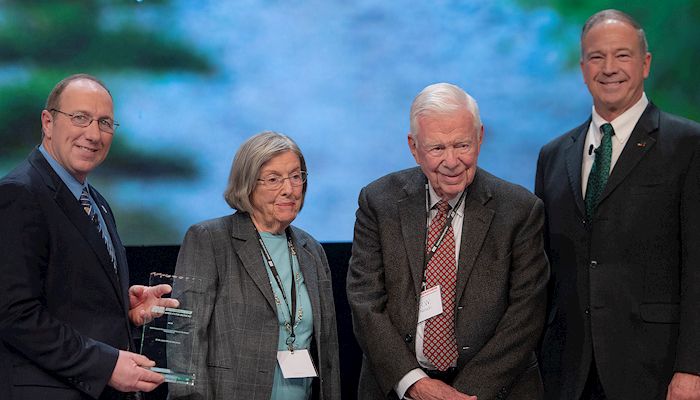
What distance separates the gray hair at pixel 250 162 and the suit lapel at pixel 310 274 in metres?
0.20

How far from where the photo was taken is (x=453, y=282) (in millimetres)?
3129

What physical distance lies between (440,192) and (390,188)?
0.23m

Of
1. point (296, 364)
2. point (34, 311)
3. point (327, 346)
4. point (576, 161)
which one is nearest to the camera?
point (34, 311)

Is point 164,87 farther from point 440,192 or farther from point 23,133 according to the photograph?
point 440,192

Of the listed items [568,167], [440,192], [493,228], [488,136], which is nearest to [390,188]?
[440,192]

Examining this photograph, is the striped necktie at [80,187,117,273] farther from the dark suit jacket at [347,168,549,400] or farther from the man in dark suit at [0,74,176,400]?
the dark suit jacket at [347,168,549,400]

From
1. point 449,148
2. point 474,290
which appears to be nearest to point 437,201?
point 449,148

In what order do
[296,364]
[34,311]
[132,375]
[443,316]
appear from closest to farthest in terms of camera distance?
[34,311] → [132,375] → [443,316] → [296,364]

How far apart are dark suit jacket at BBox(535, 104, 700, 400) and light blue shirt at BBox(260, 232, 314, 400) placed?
1040mm

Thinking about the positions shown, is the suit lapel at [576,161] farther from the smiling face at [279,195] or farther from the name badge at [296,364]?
the name badge at [296,364]

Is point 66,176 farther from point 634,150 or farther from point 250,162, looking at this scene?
point 634,150

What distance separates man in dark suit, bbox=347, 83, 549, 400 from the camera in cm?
306

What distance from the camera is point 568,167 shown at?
144 inches

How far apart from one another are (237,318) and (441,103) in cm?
113
